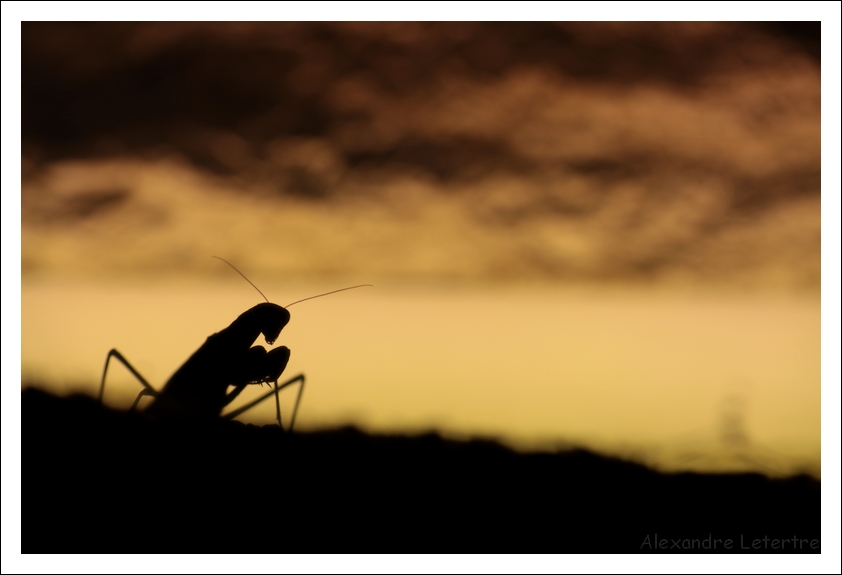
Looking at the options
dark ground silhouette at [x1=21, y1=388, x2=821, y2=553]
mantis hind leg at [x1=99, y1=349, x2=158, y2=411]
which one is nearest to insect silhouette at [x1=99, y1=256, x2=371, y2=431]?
mantis hind leg at [x1=99, y1=349, x2=158, y2=411]

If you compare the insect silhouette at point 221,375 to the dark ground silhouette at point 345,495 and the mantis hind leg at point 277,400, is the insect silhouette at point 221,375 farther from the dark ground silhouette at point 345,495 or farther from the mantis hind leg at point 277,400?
the dark ground silhouette at point 345,495

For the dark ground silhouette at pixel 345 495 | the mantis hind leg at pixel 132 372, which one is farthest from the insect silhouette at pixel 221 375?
the dark ground silhouette at pixel 345 495

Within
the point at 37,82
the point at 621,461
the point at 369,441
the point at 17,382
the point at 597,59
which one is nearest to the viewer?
the point at 369,441

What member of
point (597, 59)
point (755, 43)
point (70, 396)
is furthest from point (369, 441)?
point (755, 43)

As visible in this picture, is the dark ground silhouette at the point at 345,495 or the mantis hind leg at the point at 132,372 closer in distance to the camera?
the dark ground silhouette at the point at 345,495

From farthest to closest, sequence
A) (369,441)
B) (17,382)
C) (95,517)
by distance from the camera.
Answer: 1. (17,382)
2. (369,441)
3. (95,517)

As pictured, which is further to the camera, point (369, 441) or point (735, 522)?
point (735, 522)

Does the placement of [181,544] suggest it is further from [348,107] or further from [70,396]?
[348,107]
